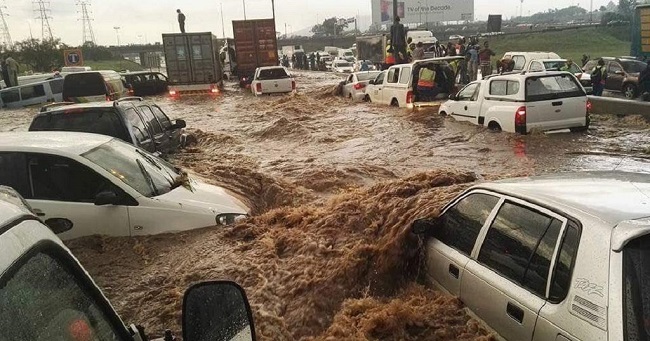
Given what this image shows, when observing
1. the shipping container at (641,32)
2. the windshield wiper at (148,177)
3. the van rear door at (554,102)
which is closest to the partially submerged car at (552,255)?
the windshield wiper at (148,177)

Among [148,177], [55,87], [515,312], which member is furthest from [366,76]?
[515,312]

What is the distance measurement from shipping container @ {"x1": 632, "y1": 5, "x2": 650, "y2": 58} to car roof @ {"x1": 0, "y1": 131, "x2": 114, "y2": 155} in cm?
2200

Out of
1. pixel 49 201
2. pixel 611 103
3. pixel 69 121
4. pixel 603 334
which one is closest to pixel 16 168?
pixel 49 201

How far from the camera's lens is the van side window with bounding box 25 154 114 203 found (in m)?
5.34

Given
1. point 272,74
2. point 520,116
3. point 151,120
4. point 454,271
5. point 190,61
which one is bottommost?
point 454,271

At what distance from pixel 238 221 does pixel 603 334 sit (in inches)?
162

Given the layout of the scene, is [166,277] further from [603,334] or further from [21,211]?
[603,334]

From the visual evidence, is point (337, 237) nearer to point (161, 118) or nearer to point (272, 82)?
point (161, 118)

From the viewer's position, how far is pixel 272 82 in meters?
23.7

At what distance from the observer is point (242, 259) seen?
525 cm

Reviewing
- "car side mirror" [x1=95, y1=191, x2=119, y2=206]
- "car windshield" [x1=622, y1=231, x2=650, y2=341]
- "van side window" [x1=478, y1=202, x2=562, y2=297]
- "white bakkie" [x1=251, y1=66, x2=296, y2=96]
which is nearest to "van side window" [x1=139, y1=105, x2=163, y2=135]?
"car side mirror" [x1=95, y1=191, x2=119, y2=206]

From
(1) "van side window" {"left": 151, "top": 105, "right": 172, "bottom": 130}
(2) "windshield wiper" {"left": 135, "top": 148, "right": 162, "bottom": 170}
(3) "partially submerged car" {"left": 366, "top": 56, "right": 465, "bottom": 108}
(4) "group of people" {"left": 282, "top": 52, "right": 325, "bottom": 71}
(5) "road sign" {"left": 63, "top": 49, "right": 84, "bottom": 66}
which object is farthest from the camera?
(4) "group of people" {"left": 282, "top": 52, "right": 325, "bottom": 71}

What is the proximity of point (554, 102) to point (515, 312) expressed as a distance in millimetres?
8571

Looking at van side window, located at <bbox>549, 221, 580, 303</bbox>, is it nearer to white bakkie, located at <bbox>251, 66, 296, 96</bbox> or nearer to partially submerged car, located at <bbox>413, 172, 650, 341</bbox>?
partially submerged car, located at <bbox>413, 172, 650, 341</bbox>
